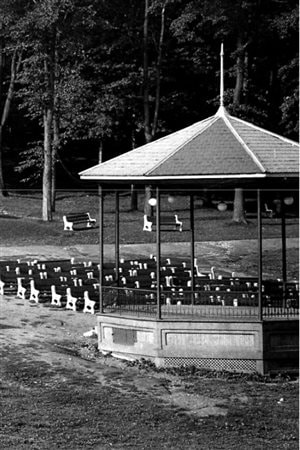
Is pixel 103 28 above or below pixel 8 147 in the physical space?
above

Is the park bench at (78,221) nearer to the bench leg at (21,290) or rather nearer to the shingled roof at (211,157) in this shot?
the bench leg at (21,290)

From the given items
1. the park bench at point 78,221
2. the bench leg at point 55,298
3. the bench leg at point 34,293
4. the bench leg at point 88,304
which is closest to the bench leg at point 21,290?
the bench leg at point 34,293

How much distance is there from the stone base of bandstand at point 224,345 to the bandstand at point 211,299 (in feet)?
0.07

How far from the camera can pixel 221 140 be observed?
842 inches

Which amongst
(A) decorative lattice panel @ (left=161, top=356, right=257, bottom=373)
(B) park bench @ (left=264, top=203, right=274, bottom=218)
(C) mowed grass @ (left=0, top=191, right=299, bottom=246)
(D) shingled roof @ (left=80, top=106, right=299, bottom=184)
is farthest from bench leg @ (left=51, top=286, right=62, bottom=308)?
(B) park bench @ (left=264, top=203, right=274, bottom=218)

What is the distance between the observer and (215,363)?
19797 mm

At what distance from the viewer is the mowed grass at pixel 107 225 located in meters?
39.8

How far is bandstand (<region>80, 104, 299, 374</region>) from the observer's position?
1970 cm

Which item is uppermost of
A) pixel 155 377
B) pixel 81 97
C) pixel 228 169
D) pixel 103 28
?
pixel 103 28

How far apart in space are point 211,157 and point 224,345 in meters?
4.01

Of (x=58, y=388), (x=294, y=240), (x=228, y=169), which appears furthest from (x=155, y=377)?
(x=294, y=240)

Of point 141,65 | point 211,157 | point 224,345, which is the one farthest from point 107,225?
point 224,345

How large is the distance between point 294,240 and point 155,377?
73.5 feet

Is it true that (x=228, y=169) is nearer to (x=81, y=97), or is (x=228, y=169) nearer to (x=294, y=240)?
(x=294, y=240)
